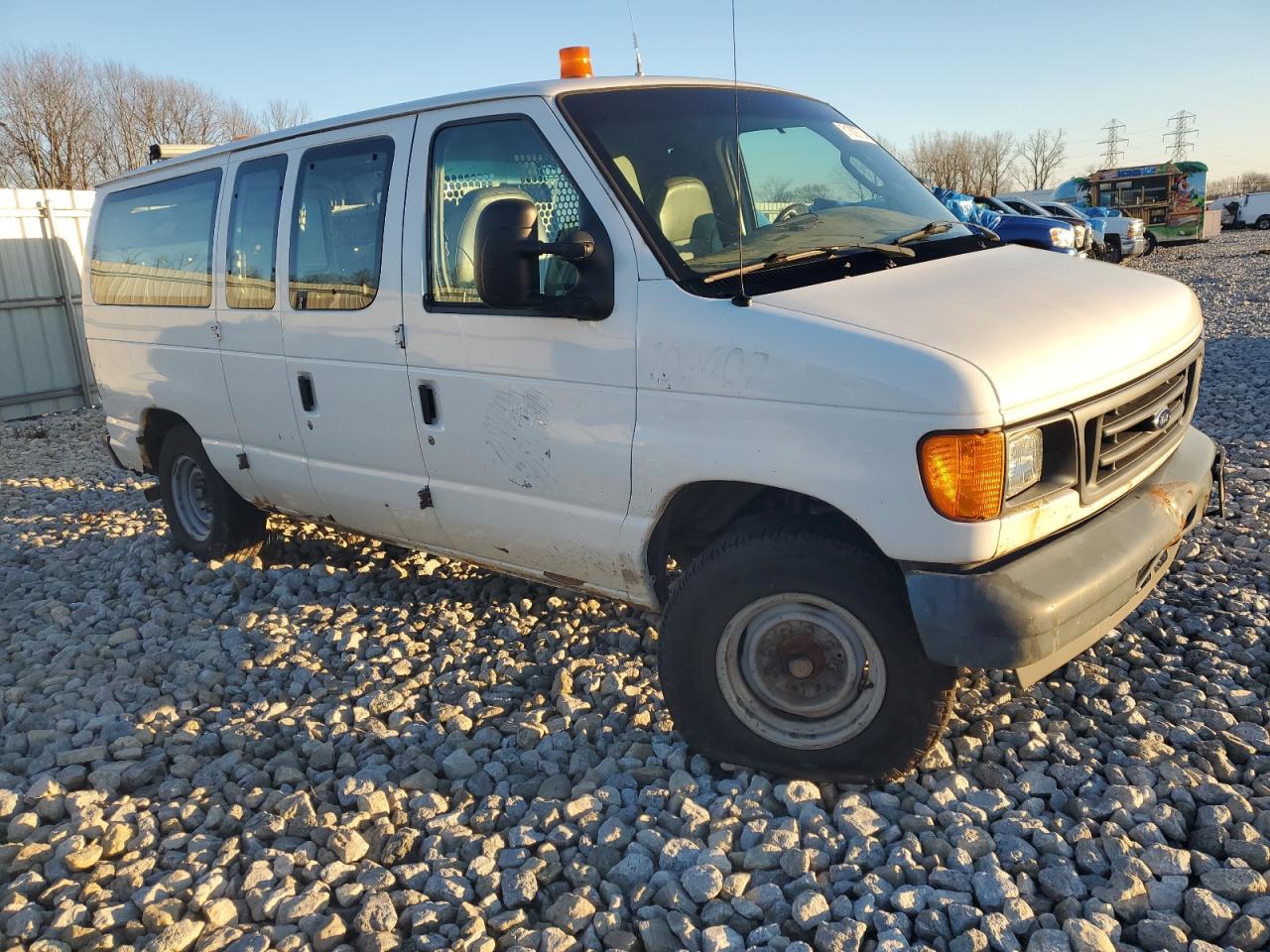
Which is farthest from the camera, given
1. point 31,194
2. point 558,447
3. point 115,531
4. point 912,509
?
point 31,194

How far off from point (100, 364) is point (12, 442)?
6237 millimetres

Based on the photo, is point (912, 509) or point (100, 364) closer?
point (912, 509)

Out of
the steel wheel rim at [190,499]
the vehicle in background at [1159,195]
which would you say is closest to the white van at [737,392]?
the steel wheel rim at [190,499]

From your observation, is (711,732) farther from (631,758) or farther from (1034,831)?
(1034,831)

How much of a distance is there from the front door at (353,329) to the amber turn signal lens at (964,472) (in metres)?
2.21

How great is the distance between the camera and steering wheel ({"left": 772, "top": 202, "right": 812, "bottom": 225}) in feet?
11.9

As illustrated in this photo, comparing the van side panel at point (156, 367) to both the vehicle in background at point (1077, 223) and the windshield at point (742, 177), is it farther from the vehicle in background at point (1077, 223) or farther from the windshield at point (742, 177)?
the vehicle in background at point (1077, 223)

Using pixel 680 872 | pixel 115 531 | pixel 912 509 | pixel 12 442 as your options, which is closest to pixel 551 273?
pixel 912 509

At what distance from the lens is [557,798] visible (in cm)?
322

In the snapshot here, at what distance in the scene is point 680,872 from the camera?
2779 millimetres

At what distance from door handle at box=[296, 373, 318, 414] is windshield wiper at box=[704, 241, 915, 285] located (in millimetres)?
2190

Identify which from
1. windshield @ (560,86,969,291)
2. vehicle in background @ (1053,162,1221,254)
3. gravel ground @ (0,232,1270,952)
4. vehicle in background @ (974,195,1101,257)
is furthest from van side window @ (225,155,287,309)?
vehicle in background @ (1053,162,1221,254)

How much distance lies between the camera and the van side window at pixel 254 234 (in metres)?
4.64

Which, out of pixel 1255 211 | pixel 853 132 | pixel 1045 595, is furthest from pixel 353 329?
pixel 1255 211
